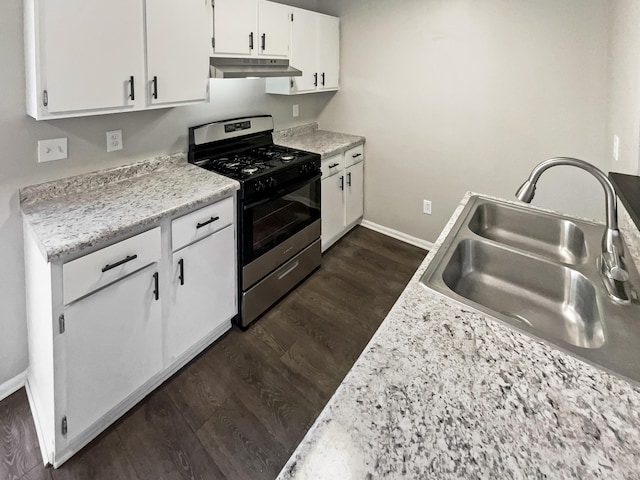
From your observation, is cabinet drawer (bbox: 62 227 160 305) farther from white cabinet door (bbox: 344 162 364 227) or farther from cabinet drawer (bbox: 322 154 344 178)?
white cabinet door (bbox: 344 162 364 227)

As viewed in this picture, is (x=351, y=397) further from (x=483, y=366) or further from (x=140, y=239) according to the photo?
(x=140, y=239)

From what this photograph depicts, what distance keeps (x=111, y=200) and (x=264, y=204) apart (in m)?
0.89

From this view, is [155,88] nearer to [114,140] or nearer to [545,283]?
[114,140]

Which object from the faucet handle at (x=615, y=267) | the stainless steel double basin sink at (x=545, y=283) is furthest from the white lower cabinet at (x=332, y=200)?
the faucet handle at (x=615, y=267)

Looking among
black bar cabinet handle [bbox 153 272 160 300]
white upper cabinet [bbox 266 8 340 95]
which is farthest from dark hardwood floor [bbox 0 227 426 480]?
white upper cabinet [bbox 266 8 340 95]

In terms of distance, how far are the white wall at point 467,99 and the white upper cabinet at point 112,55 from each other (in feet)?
6.03

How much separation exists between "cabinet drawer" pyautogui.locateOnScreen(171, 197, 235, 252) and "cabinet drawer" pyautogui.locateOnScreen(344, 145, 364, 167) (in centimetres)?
164

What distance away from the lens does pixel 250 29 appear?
2545 millimetres

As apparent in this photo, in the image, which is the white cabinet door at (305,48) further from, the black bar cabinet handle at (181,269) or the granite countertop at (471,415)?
the granite countertop at (471,415)

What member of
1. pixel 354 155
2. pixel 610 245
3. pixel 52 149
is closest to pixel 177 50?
pixel 52 149

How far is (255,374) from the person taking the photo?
210cm

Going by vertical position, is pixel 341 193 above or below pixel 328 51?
below

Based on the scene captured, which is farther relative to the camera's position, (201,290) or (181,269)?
(201,290)

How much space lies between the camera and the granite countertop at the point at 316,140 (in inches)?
126
